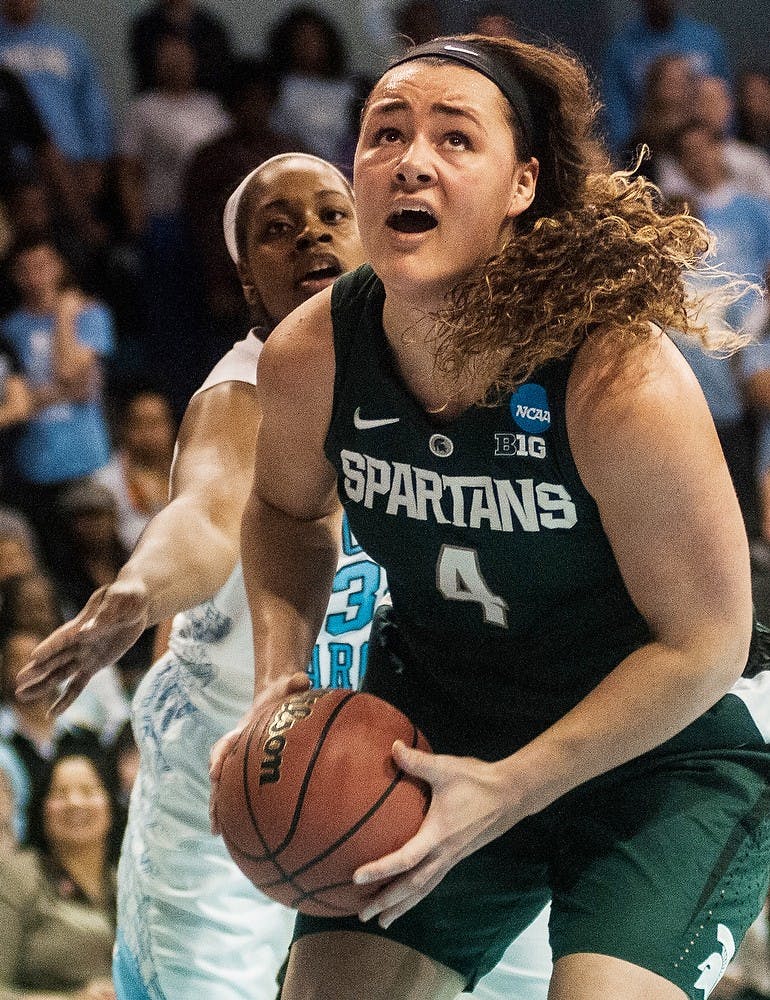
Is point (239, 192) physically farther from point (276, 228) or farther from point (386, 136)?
point (386, 136)

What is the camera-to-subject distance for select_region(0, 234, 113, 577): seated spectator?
5277 mm

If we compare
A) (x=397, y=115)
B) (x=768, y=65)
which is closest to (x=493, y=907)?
(x=397, y=115)

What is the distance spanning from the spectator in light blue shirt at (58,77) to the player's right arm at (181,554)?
356 cm

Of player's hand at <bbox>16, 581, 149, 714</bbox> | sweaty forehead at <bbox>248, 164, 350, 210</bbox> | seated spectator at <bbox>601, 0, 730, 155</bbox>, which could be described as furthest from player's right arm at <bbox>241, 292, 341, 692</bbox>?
seated spectator at <bbox>601, 0, 730, 155</bbox>

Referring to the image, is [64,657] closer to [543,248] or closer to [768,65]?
[543,248]

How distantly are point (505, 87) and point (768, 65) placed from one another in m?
5.20

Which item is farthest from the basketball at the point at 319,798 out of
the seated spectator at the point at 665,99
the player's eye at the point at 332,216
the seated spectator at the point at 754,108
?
the seated spectator at the point at 754,108

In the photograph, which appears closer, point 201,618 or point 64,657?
point 64,657

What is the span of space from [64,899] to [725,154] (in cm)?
404

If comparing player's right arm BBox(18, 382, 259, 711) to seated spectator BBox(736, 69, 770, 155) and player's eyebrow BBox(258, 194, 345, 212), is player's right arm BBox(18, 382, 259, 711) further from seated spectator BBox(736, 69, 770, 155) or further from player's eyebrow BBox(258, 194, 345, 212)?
seated spectator BBox(736, 69, 770, 155)

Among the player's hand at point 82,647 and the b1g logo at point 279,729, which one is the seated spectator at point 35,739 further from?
the b1g logo at point 279,729

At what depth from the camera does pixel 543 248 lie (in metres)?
2.10

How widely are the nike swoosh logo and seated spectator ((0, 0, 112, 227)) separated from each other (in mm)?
4004

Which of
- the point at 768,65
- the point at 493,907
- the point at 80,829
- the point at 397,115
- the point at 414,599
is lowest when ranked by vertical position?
the point at 80,829
